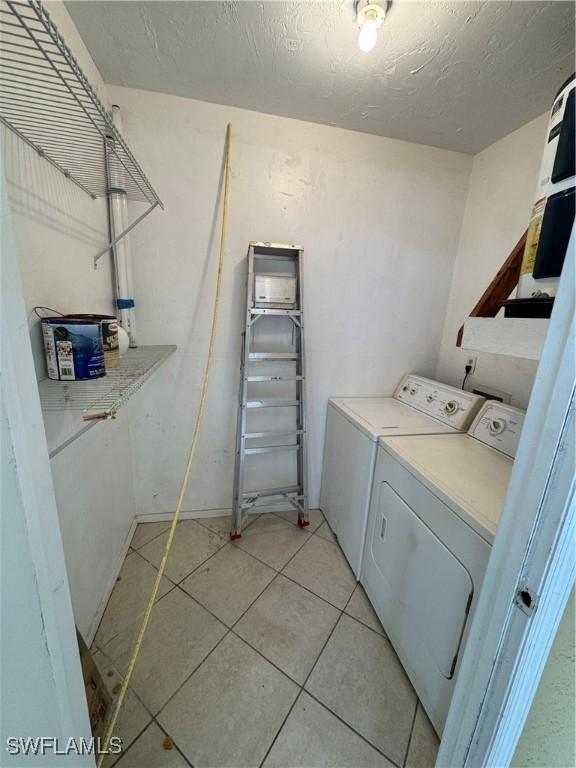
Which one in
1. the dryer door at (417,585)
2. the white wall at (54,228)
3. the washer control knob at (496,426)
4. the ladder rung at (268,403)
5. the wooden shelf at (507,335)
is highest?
the white wall at (54,228)

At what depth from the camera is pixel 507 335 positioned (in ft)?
2.17

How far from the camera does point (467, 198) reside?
6.45 feet

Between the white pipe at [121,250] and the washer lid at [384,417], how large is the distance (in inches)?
52.4

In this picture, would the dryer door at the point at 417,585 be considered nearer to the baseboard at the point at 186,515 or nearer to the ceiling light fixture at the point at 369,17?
the baseboard at the point at 186,515

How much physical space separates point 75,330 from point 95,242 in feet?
2.64

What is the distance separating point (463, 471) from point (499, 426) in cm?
41

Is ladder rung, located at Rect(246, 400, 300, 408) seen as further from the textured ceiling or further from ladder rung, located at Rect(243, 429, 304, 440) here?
the textured ceiling

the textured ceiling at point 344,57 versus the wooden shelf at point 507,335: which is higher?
the textured ceiling at point 344,57

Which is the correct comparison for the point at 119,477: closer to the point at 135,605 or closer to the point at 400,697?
the point at 135,605

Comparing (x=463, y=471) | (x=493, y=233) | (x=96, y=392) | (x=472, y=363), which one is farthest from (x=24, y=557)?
(x=493, y=233)

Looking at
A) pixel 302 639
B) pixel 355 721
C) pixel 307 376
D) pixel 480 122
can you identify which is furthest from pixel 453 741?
pixel 480 122

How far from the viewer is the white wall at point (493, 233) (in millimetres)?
1566

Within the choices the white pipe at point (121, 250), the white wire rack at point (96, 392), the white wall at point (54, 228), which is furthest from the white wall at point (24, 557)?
the white pipe at point (121, 250)

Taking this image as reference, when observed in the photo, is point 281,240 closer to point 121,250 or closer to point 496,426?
point 121,250
